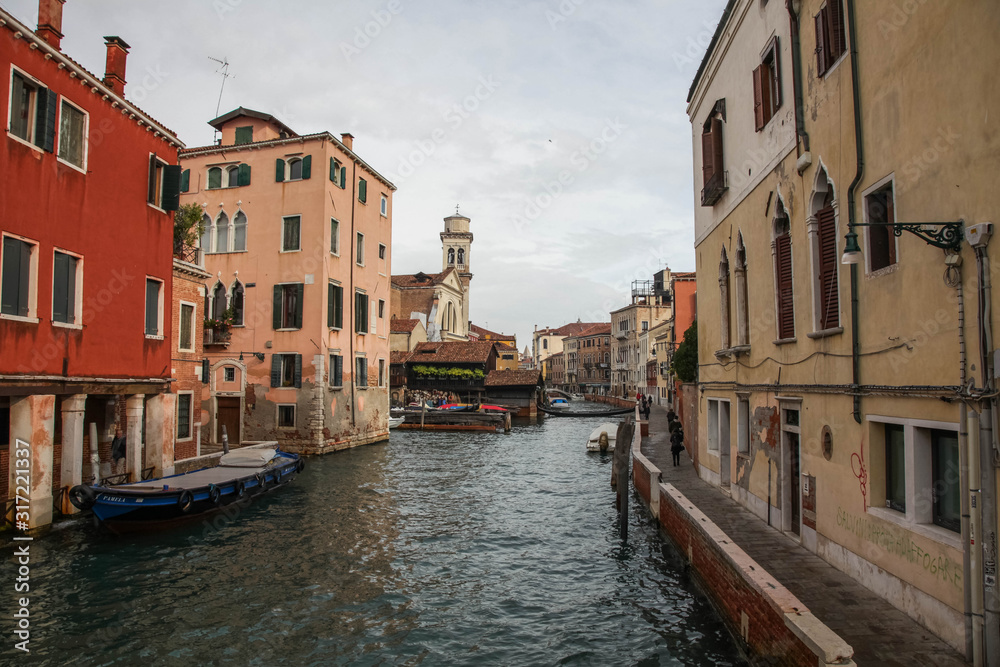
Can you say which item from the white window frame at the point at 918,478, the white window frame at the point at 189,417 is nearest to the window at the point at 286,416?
the white window frame at the point at 189,417

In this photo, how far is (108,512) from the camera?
36.1 ft

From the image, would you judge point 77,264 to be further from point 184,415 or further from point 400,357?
→ point 400,357

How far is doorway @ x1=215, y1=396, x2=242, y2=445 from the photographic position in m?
23.4

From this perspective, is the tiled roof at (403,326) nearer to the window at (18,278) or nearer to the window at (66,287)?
the window at (66,287)

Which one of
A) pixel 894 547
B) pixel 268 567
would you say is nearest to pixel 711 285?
pixel 894 547

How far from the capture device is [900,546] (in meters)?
5.77

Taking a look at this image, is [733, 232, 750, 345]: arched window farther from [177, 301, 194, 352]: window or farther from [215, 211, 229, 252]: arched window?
[215, 211, 229, 252]: arched window

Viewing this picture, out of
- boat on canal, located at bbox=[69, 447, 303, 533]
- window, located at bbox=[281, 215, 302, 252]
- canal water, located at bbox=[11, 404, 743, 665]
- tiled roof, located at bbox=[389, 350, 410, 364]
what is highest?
window, located at bbox=[281, 215, 302, 252]

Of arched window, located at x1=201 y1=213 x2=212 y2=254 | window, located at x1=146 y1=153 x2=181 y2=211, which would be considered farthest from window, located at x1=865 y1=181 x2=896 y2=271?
arched window, located at x1=201 y1=213 x2=212 y2=254

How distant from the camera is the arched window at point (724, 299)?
38.7ft

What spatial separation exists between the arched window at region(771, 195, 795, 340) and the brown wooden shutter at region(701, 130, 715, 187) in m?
3.65

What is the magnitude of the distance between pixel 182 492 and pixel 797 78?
39.1 feet

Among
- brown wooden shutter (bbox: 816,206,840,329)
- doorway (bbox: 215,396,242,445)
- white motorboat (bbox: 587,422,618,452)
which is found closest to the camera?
brown wooden shutter (bbox: 816,206,840,329)

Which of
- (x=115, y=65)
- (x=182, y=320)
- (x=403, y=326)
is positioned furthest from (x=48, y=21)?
(x=403, y=326)
